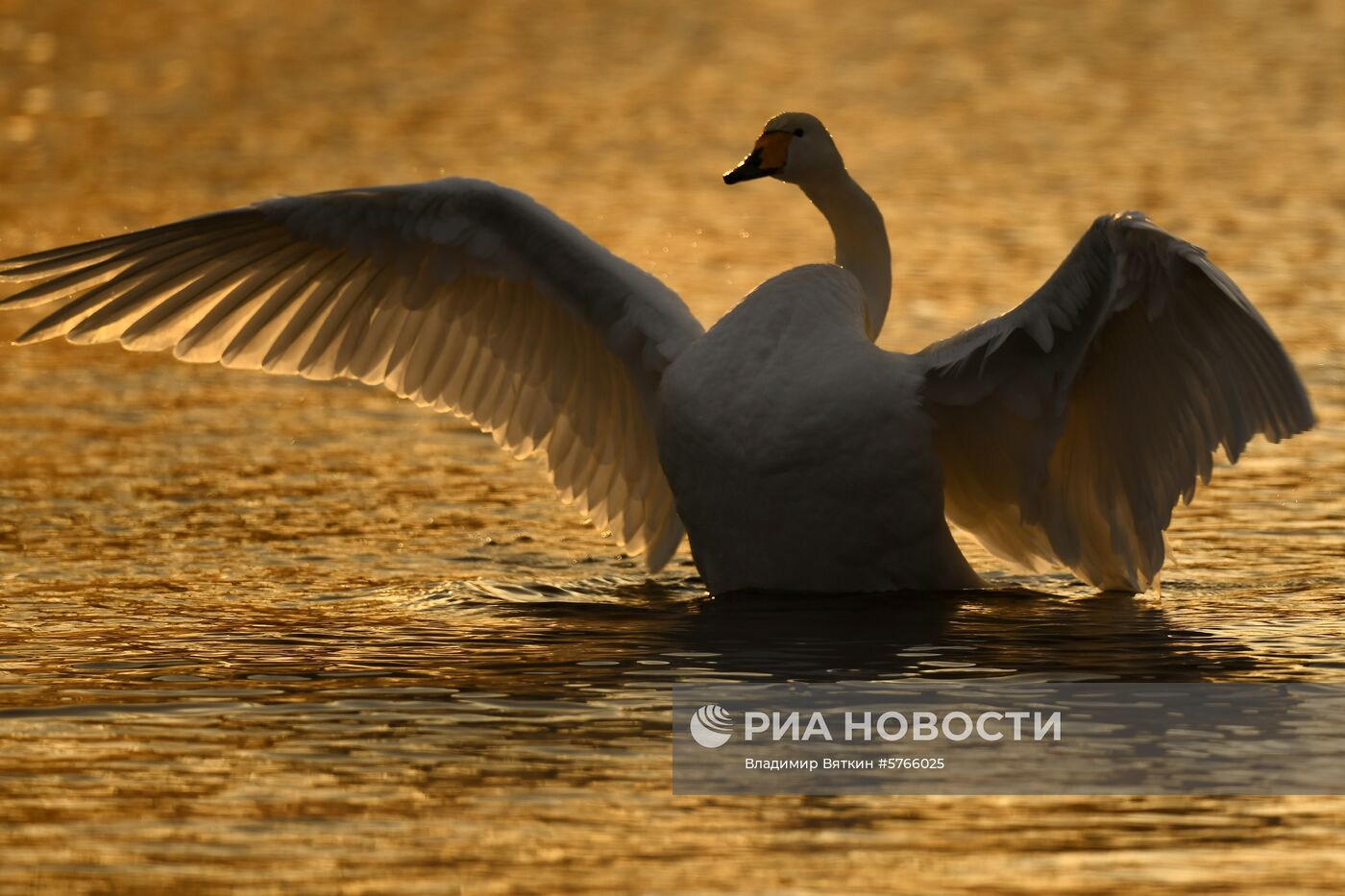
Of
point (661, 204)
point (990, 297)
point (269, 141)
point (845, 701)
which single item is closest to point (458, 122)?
point (269, 141)

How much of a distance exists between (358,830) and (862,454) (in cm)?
346

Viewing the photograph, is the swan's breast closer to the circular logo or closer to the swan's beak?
the swan's beak

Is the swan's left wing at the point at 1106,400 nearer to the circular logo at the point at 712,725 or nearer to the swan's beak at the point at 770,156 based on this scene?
the swan's beak at the point at 770,156

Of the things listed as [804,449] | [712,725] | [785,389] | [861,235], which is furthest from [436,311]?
[712,725]

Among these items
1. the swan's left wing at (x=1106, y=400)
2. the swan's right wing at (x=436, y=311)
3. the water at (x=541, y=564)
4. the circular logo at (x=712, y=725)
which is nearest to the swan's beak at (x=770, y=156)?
the swan's right wing at (x=436, y=311)

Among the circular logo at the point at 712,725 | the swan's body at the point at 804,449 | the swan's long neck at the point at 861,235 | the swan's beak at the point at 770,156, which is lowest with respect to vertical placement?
the circular logo at the point at 712,725

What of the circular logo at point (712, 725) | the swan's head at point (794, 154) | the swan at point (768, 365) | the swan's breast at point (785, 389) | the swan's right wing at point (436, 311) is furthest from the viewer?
the swan's head at point (794, 154)

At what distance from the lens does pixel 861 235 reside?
11.3 m

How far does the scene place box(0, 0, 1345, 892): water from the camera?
7.06 metres

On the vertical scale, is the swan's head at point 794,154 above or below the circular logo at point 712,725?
above

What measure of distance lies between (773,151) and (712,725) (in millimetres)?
3747

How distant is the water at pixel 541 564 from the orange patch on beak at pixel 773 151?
2002 mm

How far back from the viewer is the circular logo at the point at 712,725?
8.20 m

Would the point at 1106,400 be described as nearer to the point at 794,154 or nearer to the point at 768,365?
the point at 768,365
